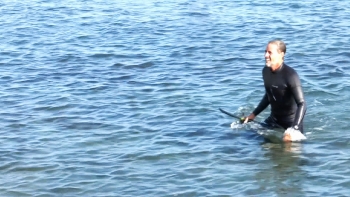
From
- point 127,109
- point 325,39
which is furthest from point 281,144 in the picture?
point 325,39

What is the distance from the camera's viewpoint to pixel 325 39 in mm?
21828

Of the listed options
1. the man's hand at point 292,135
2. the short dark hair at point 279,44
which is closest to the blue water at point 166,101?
the man's hand at point 292,135

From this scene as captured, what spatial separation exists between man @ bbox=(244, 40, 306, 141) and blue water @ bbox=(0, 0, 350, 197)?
44 centimetres

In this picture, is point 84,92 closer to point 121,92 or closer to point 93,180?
point 121,92

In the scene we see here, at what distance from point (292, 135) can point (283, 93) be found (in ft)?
2.28

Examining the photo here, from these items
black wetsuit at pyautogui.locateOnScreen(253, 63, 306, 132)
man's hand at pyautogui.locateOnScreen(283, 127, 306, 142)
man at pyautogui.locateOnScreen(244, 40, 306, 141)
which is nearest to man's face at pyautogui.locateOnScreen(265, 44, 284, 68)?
man at pyautogui.locateOnScreen(244, 40, 306, 141)

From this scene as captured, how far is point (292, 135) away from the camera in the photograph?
1301 centimetres

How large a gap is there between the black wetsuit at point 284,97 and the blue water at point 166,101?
0.50 meters

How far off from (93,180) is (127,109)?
402 cm

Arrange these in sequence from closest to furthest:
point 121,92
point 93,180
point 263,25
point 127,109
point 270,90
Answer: point 93,180 → point 270,90 → point 127,109 → point 121,92 → point 263,25

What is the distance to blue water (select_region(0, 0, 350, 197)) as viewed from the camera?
12.1 meters

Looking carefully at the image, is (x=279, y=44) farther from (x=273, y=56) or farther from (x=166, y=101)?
(x=166, y=101)

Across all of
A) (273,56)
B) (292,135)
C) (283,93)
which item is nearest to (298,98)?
(283,93)

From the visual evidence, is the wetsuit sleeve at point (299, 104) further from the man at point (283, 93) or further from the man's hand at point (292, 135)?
the man's hand at point (292, 135)
